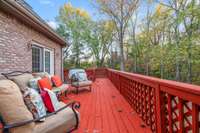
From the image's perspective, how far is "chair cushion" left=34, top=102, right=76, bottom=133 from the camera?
8.14ft

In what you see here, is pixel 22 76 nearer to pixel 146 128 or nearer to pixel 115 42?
pixel 146 128

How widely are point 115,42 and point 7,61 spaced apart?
858 inches

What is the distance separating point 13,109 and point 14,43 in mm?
3002

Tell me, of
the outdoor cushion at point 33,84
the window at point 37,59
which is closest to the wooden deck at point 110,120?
the outdoor cushion at point 33,84

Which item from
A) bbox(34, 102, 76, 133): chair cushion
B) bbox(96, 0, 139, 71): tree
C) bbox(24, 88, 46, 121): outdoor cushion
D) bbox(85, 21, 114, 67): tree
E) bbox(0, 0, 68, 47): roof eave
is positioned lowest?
bbox(34, 102, 76, 133): chair cushion

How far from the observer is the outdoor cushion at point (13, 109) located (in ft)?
7.35

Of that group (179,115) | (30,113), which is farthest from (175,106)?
(30,113)

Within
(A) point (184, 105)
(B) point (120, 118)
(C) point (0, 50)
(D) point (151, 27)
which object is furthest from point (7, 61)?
(D) point (151, 27)

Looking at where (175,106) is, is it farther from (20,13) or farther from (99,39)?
(99,39)

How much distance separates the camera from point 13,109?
2275 millimetres

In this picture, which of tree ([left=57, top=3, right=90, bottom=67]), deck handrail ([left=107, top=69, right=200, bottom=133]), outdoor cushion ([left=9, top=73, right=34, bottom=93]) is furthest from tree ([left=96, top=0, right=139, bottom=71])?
deck handrail ([left=107, top=69, right=200, bottom=133])

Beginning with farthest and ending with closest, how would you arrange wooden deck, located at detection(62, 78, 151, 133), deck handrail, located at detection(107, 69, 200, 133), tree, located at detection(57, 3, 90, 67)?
tree, located at detection(57, 3, 90, 67)
wooden deck, located at detection(62, 78, 151, 133)
deck handrail, located at detection(107, 69, 200, 133)

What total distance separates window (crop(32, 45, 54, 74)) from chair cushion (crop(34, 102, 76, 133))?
3956 mm

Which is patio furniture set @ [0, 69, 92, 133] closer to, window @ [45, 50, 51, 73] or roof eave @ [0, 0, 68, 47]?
roof eave @ [0, 0, 68, 47]
